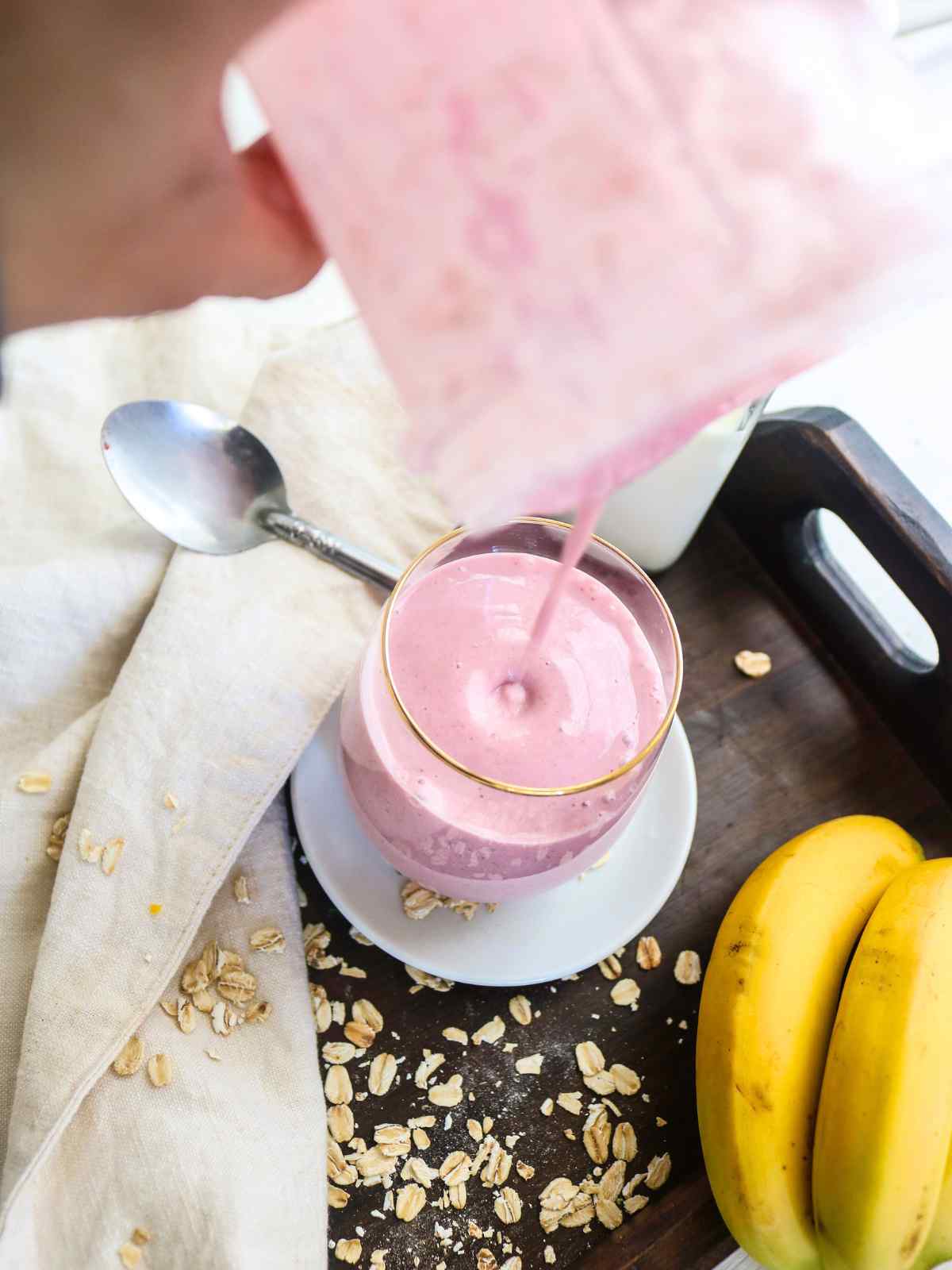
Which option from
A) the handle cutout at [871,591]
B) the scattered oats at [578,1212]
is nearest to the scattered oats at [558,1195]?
the scattered oats at [578,1212]

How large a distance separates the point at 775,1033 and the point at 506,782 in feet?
0.82

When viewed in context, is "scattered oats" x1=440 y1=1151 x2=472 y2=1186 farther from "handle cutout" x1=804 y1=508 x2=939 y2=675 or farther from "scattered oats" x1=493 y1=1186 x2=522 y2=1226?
"handle cutout" x1=804 y1=508 x2=939 y2=675

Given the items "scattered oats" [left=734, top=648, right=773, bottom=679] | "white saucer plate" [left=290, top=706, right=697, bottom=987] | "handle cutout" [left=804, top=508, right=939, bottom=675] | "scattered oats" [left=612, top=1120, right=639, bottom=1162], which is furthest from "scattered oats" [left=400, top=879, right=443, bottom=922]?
"handle cutout" [left=804, top=508, right=939, bottom=675]

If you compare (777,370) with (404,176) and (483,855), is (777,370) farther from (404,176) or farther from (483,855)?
(483,855)

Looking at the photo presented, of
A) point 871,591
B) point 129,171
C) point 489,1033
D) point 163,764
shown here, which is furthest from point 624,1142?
point 129,171

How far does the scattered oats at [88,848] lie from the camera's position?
2.65ft

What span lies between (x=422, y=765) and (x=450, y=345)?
38 centimetres

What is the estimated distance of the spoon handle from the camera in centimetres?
95

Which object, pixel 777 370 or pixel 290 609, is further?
pixel 290 609

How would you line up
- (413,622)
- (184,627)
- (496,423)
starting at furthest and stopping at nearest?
(184,627)
(413,622)
(496,423)

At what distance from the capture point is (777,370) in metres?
0.47

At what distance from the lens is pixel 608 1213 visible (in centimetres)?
79

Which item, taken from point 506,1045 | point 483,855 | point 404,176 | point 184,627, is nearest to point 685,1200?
point 506,1045

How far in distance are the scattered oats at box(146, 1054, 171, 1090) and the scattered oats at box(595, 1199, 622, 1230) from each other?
0.32 m
